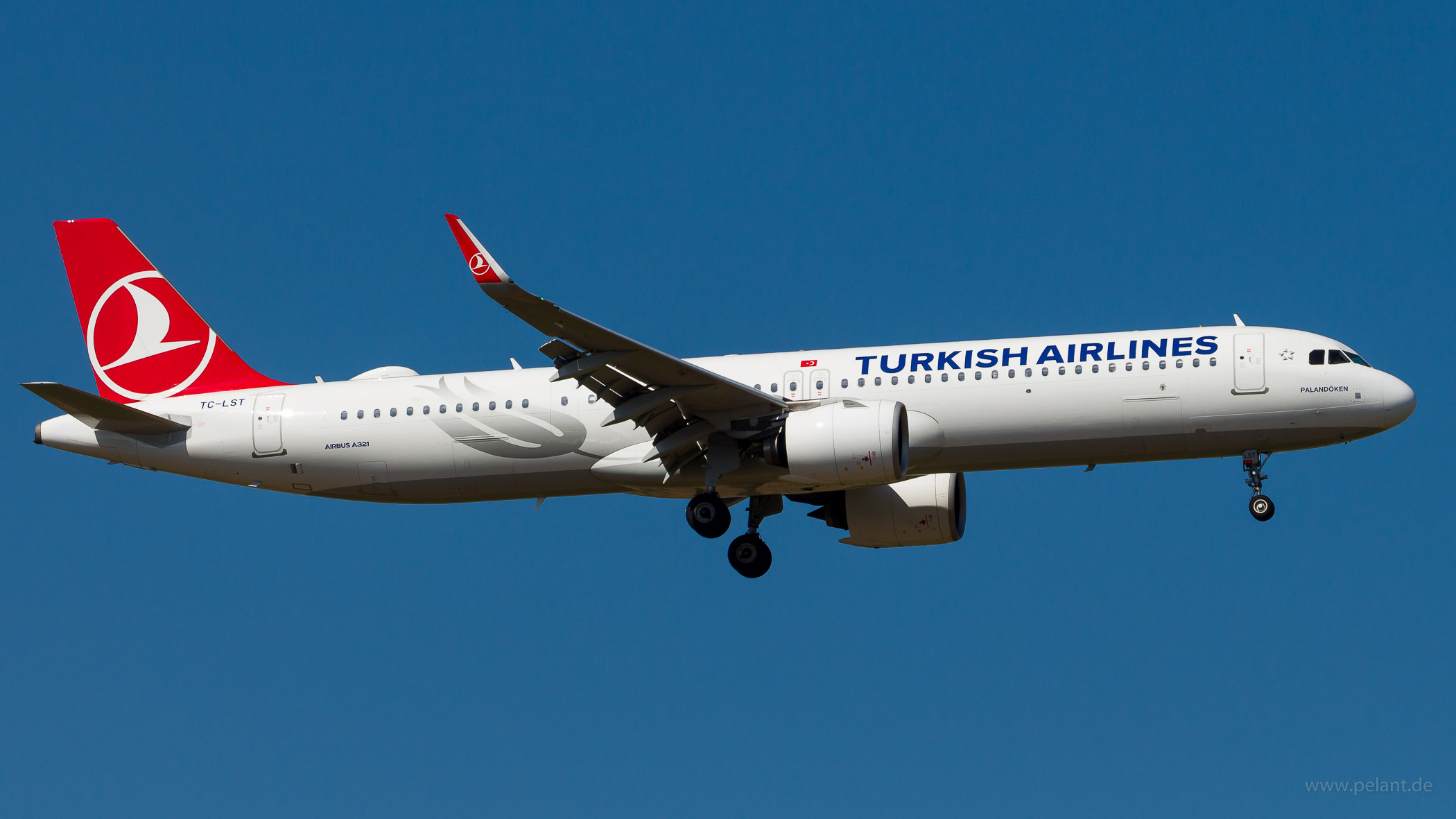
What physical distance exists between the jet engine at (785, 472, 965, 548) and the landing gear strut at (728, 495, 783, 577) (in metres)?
1.33

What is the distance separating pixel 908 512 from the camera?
35656mm

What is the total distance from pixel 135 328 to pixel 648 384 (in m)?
14.0

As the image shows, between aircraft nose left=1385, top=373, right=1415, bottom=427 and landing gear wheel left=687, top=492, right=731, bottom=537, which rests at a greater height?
aircraft nose left=1385, top=373, right=1415, bottom=427

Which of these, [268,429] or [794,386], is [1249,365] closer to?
[794,386]

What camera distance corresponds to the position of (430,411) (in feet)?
111

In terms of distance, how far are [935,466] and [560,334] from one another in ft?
27.9

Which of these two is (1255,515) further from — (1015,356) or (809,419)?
(809,419)

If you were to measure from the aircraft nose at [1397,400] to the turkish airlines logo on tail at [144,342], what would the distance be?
2602 centimetres

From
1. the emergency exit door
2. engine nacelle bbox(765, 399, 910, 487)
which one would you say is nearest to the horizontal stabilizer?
engine nacelle bbox(765, 399, 910, 487)

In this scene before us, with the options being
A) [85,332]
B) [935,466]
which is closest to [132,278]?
[85,332]

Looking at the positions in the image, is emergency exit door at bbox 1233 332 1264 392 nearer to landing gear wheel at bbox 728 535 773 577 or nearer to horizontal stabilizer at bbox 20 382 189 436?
landing gear wheel at bbox 728 535 773 577

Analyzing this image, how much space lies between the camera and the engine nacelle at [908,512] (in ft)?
117

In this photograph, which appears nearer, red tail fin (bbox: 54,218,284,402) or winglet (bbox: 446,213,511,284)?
winglet (bbox: 446,213,511,284)

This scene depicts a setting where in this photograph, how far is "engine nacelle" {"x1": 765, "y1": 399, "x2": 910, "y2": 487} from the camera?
29828 mm
